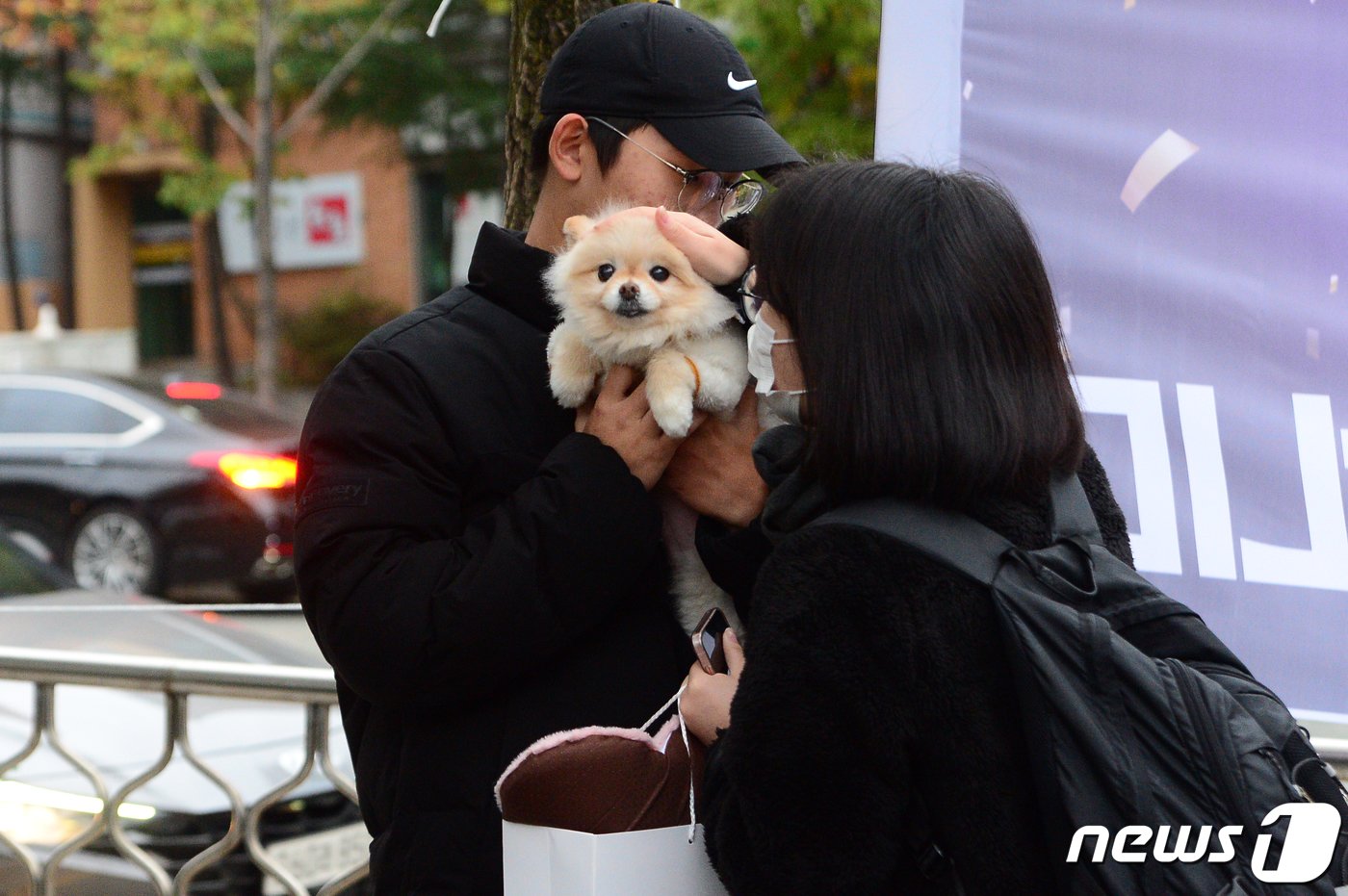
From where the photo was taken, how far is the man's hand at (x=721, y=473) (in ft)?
6.43

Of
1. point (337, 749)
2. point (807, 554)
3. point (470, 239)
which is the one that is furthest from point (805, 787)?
point (470, 239)

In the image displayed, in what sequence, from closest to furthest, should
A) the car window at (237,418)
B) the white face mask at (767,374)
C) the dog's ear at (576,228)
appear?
the white face mask at (767,374) < the dog's ear at (576,228) < the car window at (237,418)

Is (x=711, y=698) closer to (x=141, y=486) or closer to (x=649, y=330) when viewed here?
(x=649, y=330)

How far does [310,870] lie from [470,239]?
18.6m

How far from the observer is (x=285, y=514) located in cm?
988

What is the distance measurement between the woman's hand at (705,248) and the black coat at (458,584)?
31cm

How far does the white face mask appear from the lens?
176 cm

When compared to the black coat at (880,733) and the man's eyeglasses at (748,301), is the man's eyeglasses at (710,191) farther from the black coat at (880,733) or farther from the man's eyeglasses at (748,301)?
the black coat at (880,733)

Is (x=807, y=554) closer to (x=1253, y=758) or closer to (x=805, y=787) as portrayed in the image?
(x=805, y=787)

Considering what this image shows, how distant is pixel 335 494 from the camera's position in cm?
181

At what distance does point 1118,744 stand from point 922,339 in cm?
48

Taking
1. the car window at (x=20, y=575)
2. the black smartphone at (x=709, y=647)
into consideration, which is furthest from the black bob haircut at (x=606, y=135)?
the car window at (x=20, y=575)
